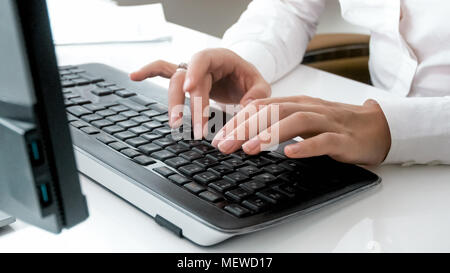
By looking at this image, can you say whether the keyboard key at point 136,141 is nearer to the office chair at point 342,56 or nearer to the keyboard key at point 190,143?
the keyboard key at point 190,143

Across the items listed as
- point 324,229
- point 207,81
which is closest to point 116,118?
point 207,81

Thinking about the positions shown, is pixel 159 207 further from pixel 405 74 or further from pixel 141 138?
pixel 405 74

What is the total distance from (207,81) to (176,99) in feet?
0.21

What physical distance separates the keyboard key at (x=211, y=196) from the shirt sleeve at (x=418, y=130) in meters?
→ 0.21

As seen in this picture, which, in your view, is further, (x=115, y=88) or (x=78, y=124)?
(x=115, y=88)

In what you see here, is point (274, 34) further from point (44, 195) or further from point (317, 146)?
point (44, 195)

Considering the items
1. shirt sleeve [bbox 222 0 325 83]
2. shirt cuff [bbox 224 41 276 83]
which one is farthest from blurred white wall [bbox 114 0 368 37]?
shirt cuff [bbox 224 41 276 83]

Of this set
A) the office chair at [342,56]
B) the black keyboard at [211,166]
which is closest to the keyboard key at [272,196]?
the black keyboard at [211,166]

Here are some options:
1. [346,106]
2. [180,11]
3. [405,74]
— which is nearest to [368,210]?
[346,106]

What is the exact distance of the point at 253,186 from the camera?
1.23ft

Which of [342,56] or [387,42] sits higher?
[387,42]

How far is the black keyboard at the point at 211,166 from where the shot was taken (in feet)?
1.20

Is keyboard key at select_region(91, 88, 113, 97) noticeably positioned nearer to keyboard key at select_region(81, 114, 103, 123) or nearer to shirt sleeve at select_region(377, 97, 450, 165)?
keyboard key at select_region(81, 114, 103, 123)
